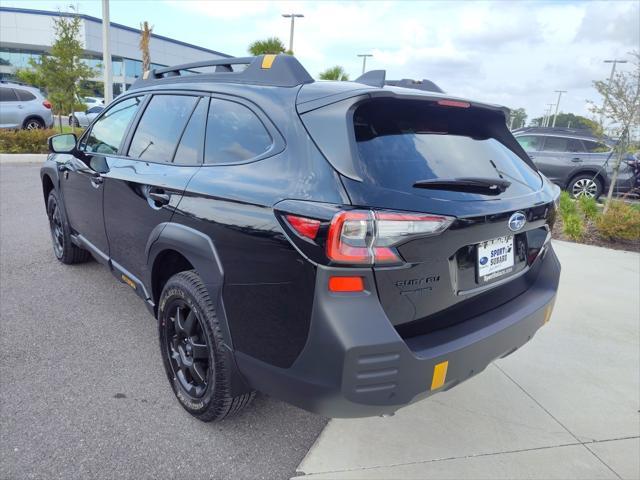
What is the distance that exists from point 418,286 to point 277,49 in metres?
23.7

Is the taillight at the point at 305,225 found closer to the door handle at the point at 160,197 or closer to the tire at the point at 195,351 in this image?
the tire at the point at 195,351

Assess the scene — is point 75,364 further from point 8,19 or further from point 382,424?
point 8,19

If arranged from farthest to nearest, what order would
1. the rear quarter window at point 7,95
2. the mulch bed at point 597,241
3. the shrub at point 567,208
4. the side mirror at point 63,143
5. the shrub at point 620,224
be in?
the rear quarter window at point 7,95, the shrub at point 567,208, the mulch bed at point 597,241, the shrub at point 620,224, the side mirror at point 63,143

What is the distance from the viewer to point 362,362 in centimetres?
162

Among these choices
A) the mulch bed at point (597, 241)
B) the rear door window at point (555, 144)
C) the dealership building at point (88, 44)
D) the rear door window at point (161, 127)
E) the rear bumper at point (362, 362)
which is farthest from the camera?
the dealership building at point (88, 44)

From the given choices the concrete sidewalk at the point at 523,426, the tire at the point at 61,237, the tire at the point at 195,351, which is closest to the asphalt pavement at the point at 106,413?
the tire at the point at 195,351

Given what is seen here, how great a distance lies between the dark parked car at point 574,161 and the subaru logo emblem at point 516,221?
995 centimetres

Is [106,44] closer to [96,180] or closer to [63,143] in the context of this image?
[63,143]

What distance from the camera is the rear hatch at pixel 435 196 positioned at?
1.71 m

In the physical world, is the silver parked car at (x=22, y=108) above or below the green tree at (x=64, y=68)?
below

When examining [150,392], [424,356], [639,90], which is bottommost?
[150,392]

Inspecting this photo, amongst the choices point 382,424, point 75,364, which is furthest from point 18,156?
point 382,424

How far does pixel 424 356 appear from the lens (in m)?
1.75

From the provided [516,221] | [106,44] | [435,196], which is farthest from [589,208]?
[106,44]
